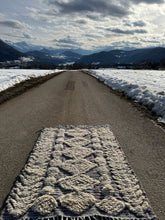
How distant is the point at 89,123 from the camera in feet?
19.1

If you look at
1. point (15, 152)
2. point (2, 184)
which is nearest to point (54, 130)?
point (15, 152)

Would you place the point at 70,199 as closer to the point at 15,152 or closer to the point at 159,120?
the point at 15,152

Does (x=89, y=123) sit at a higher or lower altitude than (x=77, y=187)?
higher

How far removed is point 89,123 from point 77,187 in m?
3.18

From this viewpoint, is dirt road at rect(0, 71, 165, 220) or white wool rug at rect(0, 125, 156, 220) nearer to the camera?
white wool rug at rect(0, 125, 156, 220)

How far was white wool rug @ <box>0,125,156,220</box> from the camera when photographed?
7.71 ft

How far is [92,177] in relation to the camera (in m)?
3.03

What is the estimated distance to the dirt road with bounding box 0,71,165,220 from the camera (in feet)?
10.0

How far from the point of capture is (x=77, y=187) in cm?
277

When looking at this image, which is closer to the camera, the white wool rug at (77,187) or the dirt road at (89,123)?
the white wool rug at (77,187)

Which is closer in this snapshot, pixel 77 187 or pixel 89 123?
pixel 77 187

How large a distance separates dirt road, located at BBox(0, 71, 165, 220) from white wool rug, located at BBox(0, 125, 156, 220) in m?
0.23

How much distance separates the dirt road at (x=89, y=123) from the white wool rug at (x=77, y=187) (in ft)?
0.76

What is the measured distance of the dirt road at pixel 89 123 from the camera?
305 cm
